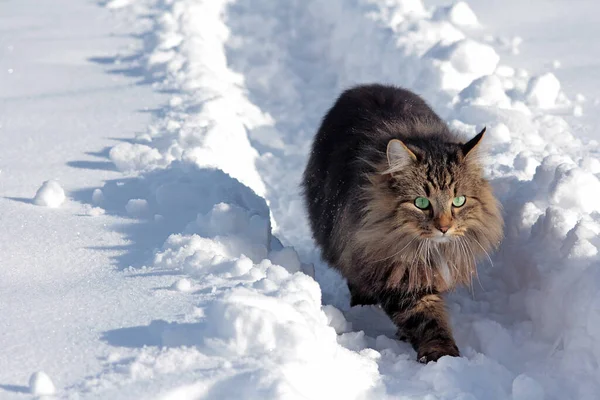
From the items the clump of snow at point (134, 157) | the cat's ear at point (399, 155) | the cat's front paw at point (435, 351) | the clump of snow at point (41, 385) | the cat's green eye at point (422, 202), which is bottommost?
the cat's front paw at point (435, 351)

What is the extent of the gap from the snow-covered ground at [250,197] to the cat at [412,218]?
0.61 feet

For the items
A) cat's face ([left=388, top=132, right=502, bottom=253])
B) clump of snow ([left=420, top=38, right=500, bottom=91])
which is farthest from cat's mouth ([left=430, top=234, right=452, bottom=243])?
clump of snow ([left=420, top=38, right=500, bottom=91])

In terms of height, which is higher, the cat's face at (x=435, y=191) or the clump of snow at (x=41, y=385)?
the cat's face at (x=435, y=191)

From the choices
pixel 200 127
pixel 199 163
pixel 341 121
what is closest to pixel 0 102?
pixel 200 127

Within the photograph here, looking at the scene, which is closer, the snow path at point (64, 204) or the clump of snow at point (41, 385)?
the clump of snow at point (41, 385)

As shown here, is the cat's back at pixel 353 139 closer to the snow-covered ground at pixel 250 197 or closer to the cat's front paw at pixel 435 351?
the snow-covered ground at pixel 250 197

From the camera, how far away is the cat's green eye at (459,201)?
11.5 feet

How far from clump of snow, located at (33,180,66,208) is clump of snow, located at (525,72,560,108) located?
11.6ft

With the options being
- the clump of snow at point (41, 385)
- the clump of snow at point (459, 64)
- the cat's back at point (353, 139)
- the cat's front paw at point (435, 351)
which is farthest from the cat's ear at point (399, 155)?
the clump of snow at point (459, 64)

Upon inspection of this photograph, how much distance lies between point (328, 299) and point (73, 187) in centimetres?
A: 149

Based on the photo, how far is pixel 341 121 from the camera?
169 inches

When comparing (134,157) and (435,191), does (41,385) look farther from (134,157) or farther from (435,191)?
(134,157)

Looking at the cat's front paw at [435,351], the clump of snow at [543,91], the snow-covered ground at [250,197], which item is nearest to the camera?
the snow-covered ground at [250,197]

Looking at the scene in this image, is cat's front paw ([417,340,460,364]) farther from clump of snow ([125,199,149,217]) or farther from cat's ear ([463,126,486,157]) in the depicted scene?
clump of snow ([125,199,149,217])
